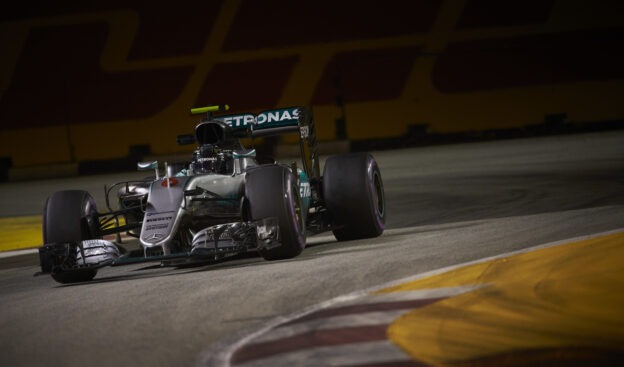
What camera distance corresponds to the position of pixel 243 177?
9203mm

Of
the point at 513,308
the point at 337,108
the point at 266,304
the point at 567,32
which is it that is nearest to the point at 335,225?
the point at 266,304

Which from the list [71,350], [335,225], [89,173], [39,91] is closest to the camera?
[71,350]

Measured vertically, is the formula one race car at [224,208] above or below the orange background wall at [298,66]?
below

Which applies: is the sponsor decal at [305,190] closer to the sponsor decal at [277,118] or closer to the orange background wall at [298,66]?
the sponsor decal at [277,118]

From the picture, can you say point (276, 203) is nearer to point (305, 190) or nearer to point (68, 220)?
point (305, 190)

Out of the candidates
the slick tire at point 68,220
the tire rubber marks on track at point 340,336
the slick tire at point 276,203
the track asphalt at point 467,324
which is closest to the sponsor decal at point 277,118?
the slick tire at point 276,203

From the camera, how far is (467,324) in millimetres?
5496

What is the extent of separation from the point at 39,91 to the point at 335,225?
2492 cm

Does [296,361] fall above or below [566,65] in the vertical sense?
below

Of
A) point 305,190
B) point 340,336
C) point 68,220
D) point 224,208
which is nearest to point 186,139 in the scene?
point 305,190

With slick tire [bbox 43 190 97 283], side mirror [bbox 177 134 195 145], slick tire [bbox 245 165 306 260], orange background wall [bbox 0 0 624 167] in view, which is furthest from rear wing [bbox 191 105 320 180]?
orange background wall [bbox 0 0 624 167]

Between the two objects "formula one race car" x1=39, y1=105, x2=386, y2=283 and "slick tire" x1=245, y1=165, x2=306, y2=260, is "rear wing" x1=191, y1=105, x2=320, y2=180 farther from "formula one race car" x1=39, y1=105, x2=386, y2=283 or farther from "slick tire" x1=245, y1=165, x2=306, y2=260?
"slick tire" x1=245, y1=165, x2=306, y2=260

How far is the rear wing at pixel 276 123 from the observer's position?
32.4 ft

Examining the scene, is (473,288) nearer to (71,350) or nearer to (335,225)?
(71,350)
